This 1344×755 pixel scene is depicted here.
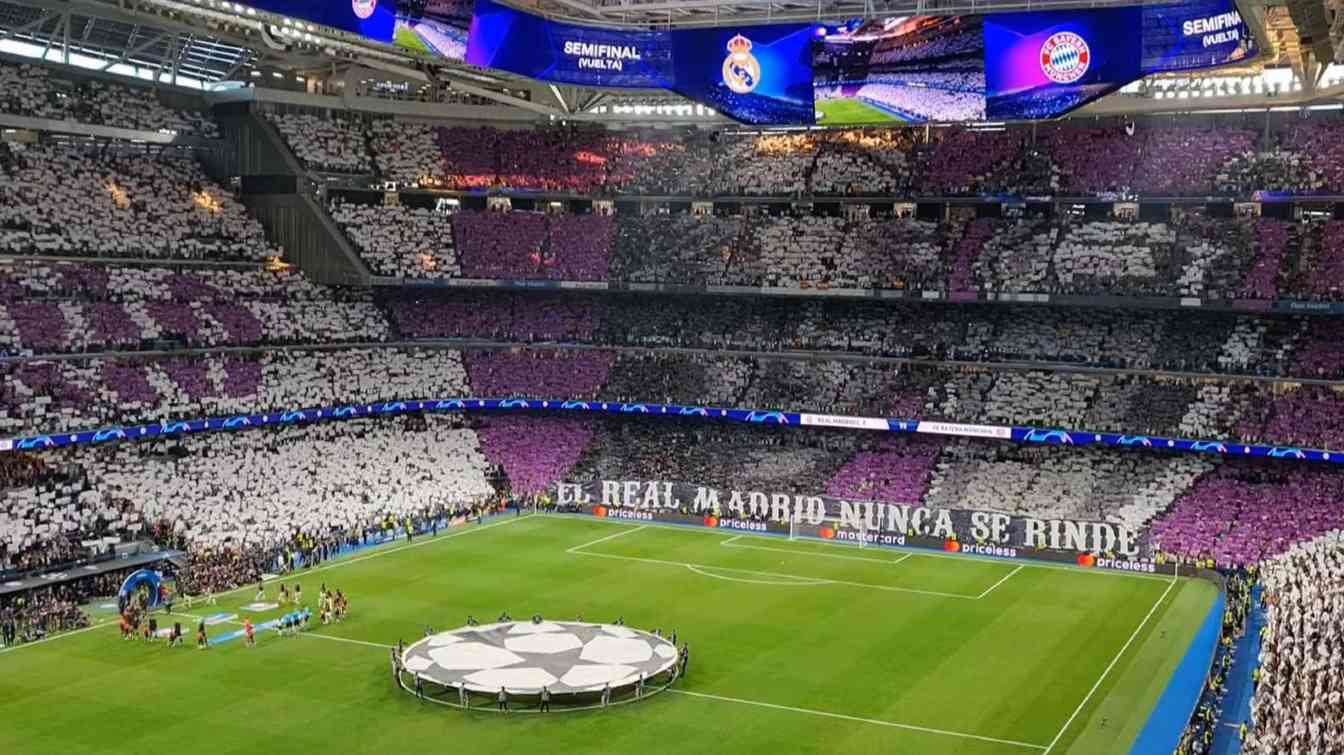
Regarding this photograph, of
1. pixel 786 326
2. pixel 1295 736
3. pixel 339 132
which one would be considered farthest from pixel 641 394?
pixel 1295 736

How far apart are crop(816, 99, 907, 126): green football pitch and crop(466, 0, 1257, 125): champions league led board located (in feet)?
0.14

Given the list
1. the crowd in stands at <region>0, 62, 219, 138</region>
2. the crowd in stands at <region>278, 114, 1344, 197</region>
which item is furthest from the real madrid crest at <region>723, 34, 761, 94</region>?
the crowd in stands at <region>0, 62, 219, 138</region>

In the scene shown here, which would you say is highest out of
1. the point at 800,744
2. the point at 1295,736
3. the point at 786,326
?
the point at 786,326

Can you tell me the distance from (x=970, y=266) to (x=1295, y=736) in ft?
133

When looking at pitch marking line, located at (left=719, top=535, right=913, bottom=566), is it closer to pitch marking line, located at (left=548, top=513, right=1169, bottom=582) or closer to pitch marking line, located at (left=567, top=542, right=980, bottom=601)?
pitch marking line, located at (left=548, top=513, right=1169, bottom=582)

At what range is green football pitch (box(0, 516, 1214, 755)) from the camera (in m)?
31.4

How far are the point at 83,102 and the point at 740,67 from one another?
31.7 m

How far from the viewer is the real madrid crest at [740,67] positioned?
1973 inches

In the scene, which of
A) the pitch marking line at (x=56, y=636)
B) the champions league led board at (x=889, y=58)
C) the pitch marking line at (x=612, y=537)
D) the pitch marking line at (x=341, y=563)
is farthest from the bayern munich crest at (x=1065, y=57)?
the pitch marking line at (x=56, y=636)

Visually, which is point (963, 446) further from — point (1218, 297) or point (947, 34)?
point (947, 34)

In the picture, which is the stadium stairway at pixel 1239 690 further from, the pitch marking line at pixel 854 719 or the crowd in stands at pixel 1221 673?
the pitch marking line at pixel 854 719

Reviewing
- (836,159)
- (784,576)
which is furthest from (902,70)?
(836,159)

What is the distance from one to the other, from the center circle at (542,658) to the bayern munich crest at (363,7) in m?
20.3

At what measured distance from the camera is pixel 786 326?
69.1 m
